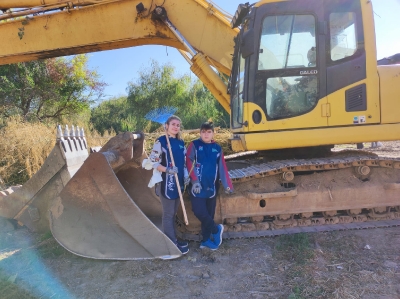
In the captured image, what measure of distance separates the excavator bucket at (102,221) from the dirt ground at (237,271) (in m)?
0.15

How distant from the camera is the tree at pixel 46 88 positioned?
1199 centimetres

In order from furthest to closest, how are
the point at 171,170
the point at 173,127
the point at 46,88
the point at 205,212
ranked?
the point at 46,88 → the point at 205,212 → the point at 173,127 → the point at 171,170

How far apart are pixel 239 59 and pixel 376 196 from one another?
2463 millimetres

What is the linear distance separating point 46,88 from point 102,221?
11.4m

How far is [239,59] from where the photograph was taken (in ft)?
13.5

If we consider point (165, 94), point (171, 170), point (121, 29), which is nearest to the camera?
point (171, 170)

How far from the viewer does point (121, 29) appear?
4.83 meters

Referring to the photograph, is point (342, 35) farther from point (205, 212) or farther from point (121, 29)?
point (121, 29)

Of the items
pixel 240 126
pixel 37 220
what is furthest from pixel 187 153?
pixel 37 220

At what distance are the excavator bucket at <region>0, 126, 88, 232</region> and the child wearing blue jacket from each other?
5.33 ft

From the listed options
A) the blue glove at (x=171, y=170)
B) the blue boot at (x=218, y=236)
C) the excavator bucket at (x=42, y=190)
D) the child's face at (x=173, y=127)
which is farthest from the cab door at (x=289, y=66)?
the excavator bucket at (x=42, y=190)

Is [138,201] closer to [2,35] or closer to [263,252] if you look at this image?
[263,252]

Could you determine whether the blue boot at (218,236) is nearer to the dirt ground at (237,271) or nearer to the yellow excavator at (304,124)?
the dirt ground at (237,271)

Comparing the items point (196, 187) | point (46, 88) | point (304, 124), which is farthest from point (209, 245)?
point (46, 88)
